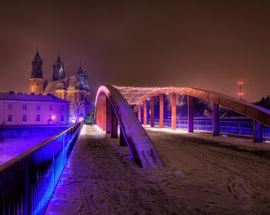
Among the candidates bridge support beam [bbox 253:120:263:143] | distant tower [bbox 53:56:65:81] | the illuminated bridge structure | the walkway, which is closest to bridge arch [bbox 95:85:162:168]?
the illuminated bridge structure

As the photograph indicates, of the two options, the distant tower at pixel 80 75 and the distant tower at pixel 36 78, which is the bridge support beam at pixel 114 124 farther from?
the distant tower at pixel 36 78

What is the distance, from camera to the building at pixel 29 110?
6525cm

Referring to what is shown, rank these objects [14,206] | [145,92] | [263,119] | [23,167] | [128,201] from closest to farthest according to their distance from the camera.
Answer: [14,206]
[23,167]
[128,201]
[263,119]
[145,92]

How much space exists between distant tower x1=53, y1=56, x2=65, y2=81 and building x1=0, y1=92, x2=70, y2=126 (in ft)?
232

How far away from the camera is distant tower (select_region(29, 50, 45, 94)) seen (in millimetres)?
127375

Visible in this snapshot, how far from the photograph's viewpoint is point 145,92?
3941 centimetres

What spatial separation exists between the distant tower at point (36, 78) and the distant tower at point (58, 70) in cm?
1388

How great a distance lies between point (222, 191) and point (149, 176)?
2.24m

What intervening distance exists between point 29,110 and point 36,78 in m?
63.5

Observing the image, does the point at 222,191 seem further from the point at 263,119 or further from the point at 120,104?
the point at 263,119

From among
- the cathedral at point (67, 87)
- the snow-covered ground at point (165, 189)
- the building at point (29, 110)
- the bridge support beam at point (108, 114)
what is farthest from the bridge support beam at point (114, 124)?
the cathedral at point (67, 87)

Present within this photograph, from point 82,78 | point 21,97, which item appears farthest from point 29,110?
point 82,78

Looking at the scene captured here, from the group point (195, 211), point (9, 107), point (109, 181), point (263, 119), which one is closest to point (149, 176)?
point (109, 181)

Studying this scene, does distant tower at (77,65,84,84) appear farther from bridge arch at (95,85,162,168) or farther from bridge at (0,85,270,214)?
bridge arch at (95,85,162,168)
